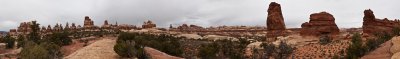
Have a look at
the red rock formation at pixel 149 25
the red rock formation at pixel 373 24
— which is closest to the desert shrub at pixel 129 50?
the red rock formation at pixel 373 24

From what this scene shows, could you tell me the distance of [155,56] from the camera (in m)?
58.2

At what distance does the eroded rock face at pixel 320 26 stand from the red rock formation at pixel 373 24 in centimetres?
485

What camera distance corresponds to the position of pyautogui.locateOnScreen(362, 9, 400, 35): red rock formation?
273 ft

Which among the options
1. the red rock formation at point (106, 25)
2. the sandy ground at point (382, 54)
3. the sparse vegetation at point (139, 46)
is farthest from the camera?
the red rock formation at point (106, 25)

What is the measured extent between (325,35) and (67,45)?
38.1 metres

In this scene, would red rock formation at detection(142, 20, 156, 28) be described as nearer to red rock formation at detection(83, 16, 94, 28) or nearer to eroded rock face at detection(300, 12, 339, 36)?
red rock formation at detection(83, 16, 94, 28)

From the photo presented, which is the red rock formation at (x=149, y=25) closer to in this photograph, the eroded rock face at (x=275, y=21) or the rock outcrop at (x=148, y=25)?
the rock outcrop at (x=148, y=25)

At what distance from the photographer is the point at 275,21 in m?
91.8

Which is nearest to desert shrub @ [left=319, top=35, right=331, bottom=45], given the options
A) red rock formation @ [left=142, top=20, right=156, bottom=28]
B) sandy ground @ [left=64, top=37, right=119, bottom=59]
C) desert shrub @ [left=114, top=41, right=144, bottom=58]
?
sandy ground @ [left=64, top=37, right=119, bottom=59]

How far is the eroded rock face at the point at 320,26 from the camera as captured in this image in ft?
282

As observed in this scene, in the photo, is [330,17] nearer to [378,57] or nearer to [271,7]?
[271,7]

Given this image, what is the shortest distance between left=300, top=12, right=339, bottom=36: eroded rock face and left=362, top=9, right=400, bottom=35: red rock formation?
191 inches

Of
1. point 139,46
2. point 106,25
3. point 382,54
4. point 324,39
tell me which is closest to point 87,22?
point 106,25

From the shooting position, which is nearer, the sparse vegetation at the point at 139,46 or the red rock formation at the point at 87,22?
the sparse vegetation at the point at 139,46
